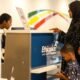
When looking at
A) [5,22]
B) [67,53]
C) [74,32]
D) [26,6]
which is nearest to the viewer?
[67,53]

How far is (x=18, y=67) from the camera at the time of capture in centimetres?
249

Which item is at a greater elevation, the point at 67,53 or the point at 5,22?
the point at 5,22

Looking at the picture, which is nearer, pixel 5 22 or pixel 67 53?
pixel 67 53

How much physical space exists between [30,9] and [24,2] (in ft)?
0.90

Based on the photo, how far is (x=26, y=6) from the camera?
660 centimetres

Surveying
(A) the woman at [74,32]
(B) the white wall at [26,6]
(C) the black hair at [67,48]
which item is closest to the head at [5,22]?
(B) the white wall at [26,6]

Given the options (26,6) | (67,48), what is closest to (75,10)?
(67,48)

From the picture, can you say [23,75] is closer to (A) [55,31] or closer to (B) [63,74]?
(B) [63,74]

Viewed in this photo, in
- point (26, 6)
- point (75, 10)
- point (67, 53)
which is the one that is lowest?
point (67, 53)

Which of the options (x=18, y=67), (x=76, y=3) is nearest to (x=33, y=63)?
(x=18, y=67)

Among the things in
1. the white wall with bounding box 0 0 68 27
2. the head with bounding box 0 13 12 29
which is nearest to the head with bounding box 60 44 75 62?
the head with bounding box 0 13 12 29

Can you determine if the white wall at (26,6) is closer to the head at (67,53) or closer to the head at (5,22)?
the head at (5,22)

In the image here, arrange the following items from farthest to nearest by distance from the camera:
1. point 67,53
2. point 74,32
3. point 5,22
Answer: point 5,22 < point 74,32 < point 67,53

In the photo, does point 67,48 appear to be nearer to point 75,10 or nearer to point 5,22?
point 75,10
